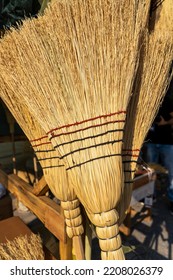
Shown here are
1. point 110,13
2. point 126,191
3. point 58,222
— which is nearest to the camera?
point 110,13

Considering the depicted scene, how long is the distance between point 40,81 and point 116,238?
21.8 inches

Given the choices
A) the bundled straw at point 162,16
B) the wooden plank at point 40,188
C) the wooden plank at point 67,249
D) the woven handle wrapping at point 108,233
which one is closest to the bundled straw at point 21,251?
the wooden plank at point 67,249

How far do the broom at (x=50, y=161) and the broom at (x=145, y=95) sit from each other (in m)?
0.20

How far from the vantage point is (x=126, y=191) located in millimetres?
830

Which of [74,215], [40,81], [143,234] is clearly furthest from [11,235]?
[143,234]

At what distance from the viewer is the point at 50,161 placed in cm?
89

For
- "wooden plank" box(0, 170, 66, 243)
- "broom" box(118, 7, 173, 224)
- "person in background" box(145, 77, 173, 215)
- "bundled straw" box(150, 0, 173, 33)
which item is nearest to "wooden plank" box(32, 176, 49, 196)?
"wooden plank" box(0, 170, 66, 243)

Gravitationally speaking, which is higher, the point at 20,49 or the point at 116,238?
the point at 20,49

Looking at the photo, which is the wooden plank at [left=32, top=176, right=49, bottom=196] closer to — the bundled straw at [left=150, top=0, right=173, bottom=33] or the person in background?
the bundled straw at [left=150, top=0, right=173, bottom=33]

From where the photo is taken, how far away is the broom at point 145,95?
772 mm

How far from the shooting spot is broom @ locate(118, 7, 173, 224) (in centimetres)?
77

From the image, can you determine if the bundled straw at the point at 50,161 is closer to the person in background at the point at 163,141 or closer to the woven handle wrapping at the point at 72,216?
the woven handle wrapping at the point at 72,216

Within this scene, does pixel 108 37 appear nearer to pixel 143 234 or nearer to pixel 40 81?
pixel 40 81

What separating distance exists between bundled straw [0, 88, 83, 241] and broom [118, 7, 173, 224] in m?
0.20
